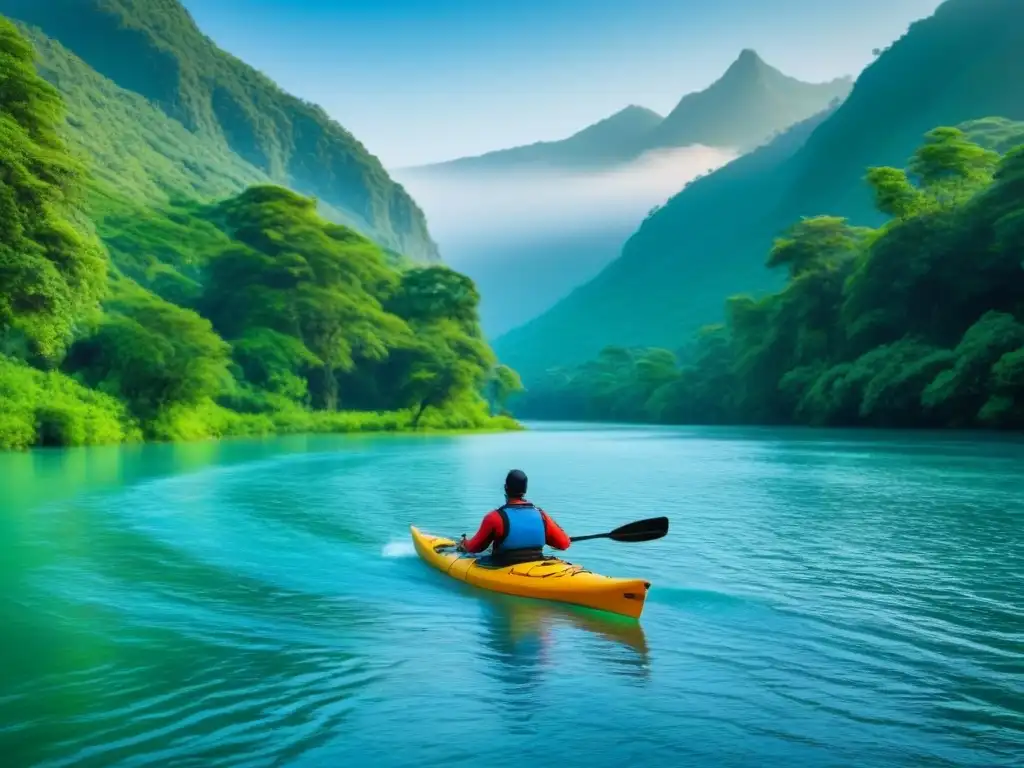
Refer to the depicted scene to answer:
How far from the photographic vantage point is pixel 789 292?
62.9m

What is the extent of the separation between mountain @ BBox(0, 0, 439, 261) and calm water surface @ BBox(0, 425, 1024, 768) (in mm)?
84678

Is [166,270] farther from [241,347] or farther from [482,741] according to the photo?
[482,741]

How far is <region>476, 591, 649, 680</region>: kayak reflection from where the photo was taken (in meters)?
7.43

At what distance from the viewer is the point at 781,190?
164m

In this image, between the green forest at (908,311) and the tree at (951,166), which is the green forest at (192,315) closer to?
the green forest at (908,311)

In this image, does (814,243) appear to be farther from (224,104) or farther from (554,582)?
(224,104)

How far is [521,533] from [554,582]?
2.41ft

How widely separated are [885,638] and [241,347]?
150ft

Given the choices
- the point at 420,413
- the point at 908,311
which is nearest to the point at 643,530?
the point at 908,311

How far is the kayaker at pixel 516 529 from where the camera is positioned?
9.66 m

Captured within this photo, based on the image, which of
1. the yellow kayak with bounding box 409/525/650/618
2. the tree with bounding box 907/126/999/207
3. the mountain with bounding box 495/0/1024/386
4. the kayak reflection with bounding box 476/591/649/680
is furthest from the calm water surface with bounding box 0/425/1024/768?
the mountain with bounding box 495/0/1024/386

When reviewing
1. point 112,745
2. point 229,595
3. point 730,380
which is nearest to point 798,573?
point 229,595

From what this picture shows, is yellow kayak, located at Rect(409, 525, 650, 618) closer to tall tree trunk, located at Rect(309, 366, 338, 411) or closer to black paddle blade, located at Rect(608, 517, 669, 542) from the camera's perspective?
black paddle blade, located at Rect(608, 517, 669, 542)

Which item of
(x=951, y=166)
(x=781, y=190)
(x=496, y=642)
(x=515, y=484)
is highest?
(x=781, y=190)
